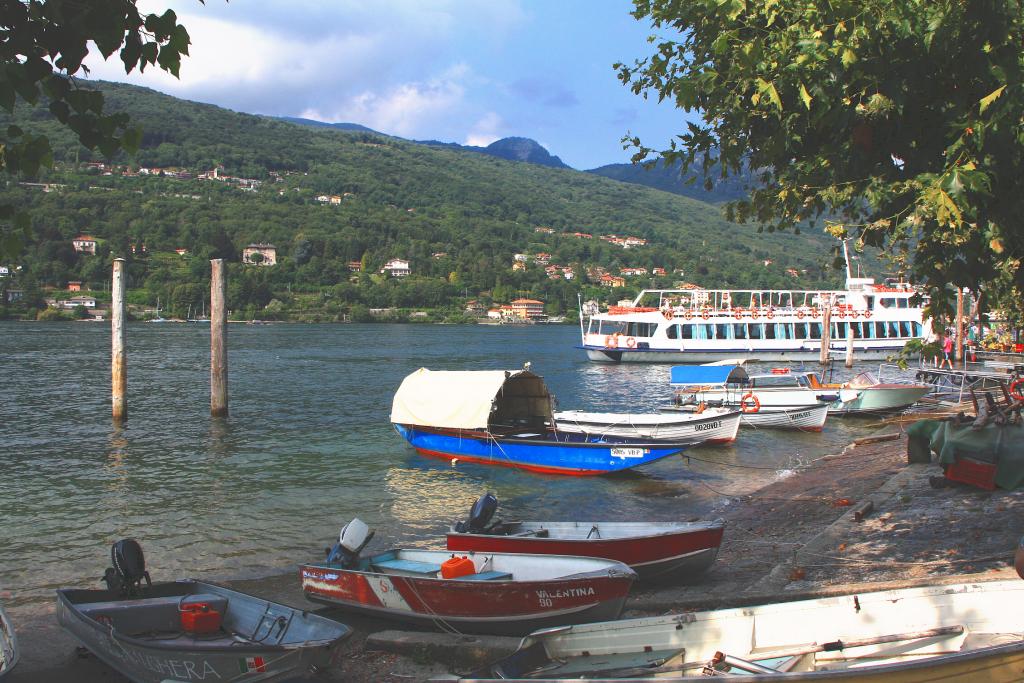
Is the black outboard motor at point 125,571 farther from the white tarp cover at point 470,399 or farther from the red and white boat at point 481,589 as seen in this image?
the white tarp cover at point 470,399

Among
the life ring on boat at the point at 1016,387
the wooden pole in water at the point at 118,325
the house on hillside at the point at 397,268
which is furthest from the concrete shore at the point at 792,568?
the house on hillside at the point at 397,268

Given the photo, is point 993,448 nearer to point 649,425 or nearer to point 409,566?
point 649,425

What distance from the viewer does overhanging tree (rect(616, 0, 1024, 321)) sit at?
6.11 m

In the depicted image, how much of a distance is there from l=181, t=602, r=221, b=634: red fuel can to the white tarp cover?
12.2 meters

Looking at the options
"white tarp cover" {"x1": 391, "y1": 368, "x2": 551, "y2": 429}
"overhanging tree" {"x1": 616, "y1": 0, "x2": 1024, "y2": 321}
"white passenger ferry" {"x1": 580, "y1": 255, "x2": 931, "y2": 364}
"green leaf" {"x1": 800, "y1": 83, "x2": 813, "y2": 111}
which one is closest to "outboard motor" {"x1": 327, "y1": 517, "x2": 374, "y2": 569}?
"overhanging tree" {"x1": 616, "y1": 0, "x2": 1024, "y2": 321}

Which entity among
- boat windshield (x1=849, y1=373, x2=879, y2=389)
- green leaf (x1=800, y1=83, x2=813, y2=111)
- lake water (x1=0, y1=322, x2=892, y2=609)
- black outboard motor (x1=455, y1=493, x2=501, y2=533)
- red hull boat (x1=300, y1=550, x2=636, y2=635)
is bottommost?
lake water (x1=0, y1=322, x2=892, y2=609)

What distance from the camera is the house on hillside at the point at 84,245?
413ft

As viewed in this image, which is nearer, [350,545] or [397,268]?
[350,545]

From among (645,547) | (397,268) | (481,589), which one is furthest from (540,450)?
(397,268)

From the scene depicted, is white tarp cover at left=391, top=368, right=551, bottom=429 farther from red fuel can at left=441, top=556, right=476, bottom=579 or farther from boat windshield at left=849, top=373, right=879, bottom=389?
boat windshield at left=849, top=373, right=879, bottom=389

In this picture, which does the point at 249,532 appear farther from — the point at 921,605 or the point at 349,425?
the point at 349,425

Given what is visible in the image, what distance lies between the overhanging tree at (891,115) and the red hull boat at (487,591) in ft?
14.9

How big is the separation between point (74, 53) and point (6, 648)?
228 inches

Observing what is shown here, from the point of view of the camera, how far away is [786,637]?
629 centimetres
